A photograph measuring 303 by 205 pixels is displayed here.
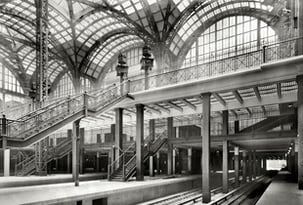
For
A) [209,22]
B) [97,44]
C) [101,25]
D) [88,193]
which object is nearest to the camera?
[88,193]

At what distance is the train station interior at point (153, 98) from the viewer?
51.9 ft

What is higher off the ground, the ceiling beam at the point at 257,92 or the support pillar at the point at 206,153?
the ceiling beam at the point at 257,92

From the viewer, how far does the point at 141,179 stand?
20.8 metres

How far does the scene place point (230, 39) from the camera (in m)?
30.4

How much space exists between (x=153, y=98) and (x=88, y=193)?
882 cm

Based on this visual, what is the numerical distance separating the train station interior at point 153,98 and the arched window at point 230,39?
0.38ft

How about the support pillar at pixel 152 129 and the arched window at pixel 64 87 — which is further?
the arched window at pixel 64 87

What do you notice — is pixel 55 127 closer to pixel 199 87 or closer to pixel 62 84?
pixel 199 87

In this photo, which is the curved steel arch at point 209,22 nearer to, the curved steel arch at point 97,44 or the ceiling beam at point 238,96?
the curved steel arch at point 97,44

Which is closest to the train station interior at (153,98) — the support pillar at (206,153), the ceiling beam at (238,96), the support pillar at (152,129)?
the support pillar at (206,153)

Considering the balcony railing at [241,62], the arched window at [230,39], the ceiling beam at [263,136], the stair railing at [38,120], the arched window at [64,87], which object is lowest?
the ceiling beam at [263,136]

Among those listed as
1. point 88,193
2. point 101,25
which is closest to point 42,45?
point 101,25

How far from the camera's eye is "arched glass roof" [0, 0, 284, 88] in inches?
1187

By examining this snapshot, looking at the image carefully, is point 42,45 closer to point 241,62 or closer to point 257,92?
point 241,62
